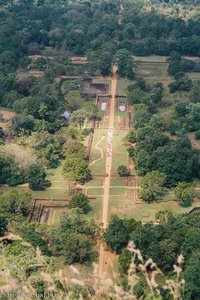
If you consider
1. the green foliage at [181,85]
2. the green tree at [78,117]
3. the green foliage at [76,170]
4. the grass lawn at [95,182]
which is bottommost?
the grass lawn at [95,182]

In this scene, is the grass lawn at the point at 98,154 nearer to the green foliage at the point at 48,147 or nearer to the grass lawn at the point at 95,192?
the grass lawn at the point at 95,192

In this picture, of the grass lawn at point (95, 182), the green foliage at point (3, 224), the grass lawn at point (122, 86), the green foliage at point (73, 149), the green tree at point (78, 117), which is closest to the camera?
the green foliage at point (3, 224)

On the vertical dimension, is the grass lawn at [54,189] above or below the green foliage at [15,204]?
below

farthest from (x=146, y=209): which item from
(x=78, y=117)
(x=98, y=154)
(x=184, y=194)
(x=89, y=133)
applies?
(x=78, y=117)

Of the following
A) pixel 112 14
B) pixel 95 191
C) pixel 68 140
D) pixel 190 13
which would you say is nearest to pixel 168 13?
pixel 190 13

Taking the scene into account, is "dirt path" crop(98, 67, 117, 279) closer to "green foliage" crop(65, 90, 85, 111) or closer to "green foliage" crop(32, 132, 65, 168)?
"green foliage" crop(65, 90, 85, 111)

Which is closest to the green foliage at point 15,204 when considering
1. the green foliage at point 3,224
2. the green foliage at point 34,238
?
the green foliage at point 3,224

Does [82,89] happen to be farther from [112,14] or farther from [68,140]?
[112,14]

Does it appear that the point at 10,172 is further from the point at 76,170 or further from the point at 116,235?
the point at 116,235
